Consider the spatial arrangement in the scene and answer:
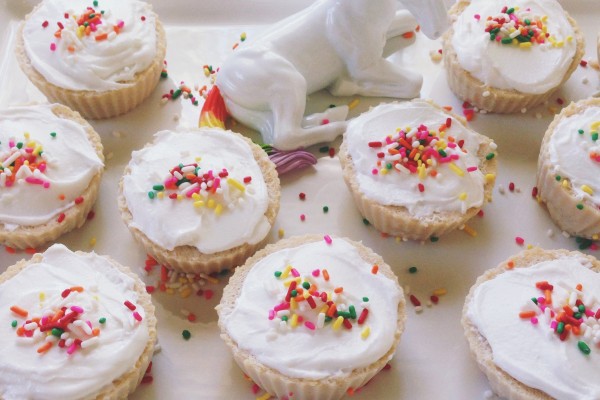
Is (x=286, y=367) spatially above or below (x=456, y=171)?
below

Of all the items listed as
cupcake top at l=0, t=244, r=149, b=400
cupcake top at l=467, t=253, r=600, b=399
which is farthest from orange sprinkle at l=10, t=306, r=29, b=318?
cupcake top at l=467, t=253, r=600, b=399

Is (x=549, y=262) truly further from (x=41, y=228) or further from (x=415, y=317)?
(x=41, y=228)

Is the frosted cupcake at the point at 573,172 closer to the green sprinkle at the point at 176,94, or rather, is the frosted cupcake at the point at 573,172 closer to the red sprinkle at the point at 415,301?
the red sprinkle at the point at 415,301

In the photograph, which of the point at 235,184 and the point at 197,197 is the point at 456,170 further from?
the point at 197,197

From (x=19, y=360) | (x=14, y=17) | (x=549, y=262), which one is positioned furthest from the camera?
(x=14, y=17)

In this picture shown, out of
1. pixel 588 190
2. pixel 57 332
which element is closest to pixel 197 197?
pixel 57 332

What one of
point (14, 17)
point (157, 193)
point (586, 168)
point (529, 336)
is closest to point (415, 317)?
point (529, 336)

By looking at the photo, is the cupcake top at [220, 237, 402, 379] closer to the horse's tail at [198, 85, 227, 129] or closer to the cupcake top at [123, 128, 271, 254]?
the cupcake top at [123, 128, 271, 254]
